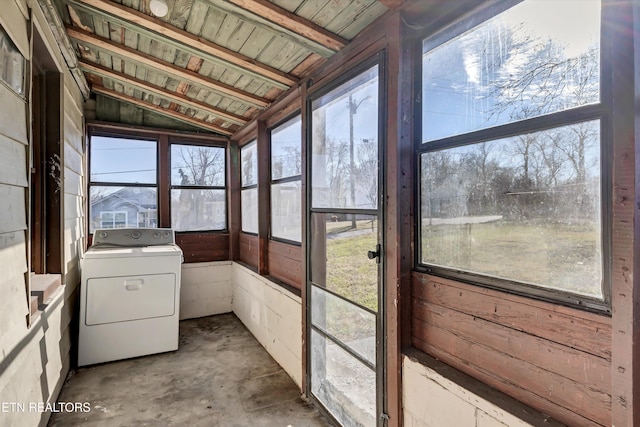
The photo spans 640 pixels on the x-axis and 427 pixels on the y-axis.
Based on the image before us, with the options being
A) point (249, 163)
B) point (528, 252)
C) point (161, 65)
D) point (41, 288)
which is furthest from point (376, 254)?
point (249, 163)

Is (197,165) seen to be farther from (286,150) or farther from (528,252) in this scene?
(528,252)

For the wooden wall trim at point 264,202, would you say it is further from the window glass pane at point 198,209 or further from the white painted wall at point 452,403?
the white painted wall at point 452,403

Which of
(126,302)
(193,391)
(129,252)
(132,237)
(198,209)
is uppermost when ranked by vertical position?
(198,209)

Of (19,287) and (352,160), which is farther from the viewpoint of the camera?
(352,160)

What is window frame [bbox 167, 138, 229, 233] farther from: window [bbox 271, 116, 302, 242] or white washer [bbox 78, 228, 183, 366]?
window [bbox 271, 116, 302, 242]

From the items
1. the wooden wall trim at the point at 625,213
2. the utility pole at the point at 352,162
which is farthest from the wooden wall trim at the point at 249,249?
the wooden wall trim at the point at 625,213

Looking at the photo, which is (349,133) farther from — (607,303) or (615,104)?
(607,303)

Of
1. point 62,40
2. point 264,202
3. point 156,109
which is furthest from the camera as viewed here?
point 156,109

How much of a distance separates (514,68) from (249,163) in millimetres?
3191

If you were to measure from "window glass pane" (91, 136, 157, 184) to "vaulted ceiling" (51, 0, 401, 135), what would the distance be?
0.65m

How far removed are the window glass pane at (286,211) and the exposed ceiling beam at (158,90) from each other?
3.12 ft

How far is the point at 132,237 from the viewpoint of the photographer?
3.47 metres

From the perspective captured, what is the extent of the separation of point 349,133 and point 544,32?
1.03 meters

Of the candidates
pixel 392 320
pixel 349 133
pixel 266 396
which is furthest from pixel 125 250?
pixel 392 320
